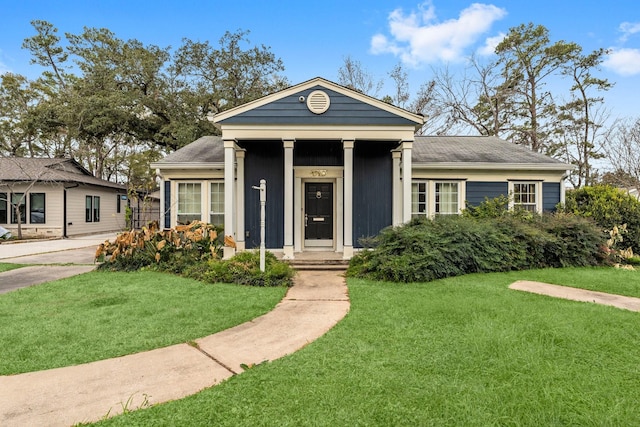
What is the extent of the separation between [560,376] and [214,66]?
23.4 m

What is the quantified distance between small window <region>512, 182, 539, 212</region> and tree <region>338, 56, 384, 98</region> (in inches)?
524

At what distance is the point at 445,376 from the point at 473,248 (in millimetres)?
4867

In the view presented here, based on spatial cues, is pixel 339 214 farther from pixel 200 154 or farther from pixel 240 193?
pixel 200 154

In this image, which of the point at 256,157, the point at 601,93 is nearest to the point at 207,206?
the point at 256,157

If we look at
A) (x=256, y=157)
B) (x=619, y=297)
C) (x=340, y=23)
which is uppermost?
(x=340, y=23)

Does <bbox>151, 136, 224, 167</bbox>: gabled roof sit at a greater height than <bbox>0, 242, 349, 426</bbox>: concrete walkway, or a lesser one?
greater

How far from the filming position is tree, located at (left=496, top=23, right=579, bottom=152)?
20.2 metres

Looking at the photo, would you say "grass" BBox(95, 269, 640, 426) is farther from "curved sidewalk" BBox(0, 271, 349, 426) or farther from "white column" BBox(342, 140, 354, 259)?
"white column" BBox(342, 140, 354, 259)

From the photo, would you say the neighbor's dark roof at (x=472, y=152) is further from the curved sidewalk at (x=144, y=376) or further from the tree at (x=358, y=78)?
the tree at (x=358, y=78)

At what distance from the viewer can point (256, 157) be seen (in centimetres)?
934

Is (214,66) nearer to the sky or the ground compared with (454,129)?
nearer to the sky

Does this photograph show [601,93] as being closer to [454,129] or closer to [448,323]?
[454,129]

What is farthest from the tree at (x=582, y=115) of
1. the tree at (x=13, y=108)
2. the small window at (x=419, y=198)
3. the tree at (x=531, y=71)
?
the tree at (x=13, y=108)

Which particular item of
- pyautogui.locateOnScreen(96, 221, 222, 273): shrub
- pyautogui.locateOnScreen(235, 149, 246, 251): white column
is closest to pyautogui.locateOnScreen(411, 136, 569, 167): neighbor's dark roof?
pyautogui.locateOnScreen(235, 149, 246, 251): white column
